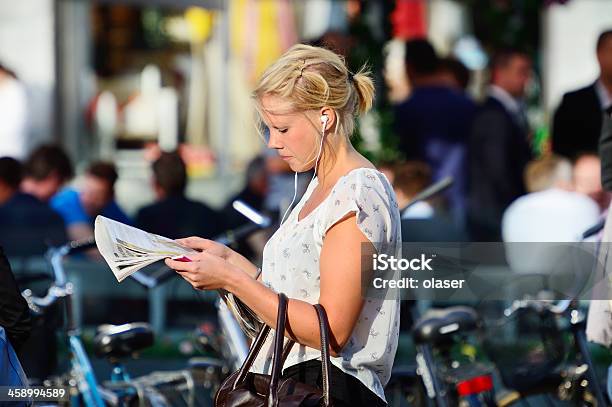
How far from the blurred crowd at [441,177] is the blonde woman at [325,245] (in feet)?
12.0

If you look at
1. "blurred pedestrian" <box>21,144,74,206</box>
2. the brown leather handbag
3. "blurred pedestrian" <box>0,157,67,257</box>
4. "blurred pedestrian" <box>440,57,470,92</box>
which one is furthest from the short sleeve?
"blurred pedestrian" <box>440,57,470,92</box>

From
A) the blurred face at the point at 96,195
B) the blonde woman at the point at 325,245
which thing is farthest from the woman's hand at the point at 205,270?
the blurred face at the point at 96,195

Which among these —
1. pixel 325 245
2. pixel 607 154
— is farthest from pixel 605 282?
pixel 325 245

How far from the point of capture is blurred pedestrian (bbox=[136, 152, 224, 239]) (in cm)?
842

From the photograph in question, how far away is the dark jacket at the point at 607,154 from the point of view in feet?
14.6

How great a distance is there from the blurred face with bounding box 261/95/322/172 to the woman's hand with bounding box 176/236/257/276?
0.30m

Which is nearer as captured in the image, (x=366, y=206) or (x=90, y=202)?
(x=366, y=206)

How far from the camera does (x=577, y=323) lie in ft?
17.3

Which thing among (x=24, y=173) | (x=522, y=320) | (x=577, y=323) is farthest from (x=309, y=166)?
(x=24, y=173)

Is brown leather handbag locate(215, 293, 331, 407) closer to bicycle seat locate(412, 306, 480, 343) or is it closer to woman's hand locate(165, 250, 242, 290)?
woman's hand locate(165, 250, 242, 290)

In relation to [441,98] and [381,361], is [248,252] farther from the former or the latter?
[381,361]

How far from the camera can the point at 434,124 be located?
939 cm

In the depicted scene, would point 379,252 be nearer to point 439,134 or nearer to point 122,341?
point 122,341

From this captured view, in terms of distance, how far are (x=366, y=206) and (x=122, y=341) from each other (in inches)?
89.1
